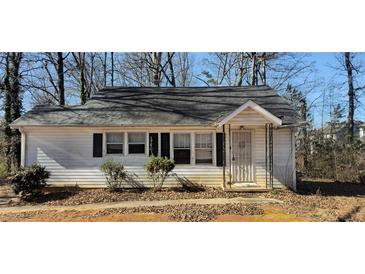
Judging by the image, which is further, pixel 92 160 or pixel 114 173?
pixel 92 160

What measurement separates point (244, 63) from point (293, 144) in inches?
624

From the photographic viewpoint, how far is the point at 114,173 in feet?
35.3

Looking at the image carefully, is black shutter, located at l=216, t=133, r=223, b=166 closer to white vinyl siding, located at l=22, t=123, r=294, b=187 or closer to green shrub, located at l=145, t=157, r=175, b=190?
white vinyl siding, located at l=22, t=123, r=294, b=187

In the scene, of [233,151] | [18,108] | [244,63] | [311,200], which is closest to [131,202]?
[233,151]

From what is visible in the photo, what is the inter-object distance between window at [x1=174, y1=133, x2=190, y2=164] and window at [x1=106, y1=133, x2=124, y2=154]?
2211mm

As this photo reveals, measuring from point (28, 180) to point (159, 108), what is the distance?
5.81m

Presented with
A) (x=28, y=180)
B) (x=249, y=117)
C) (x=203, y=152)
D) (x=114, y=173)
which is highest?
(x=249, y=117)

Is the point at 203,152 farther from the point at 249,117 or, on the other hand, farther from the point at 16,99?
the point at 16,99

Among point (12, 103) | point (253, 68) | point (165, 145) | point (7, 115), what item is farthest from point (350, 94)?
point (7, 115)

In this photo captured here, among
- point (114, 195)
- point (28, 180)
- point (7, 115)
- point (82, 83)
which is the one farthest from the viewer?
point (82, 83)

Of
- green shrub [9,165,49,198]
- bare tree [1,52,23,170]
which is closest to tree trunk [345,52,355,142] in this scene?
green shrub [9,165,49,198]

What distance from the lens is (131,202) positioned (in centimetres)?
912

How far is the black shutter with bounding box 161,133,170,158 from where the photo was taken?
1117 cm

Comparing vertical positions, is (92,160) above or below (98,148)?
below
